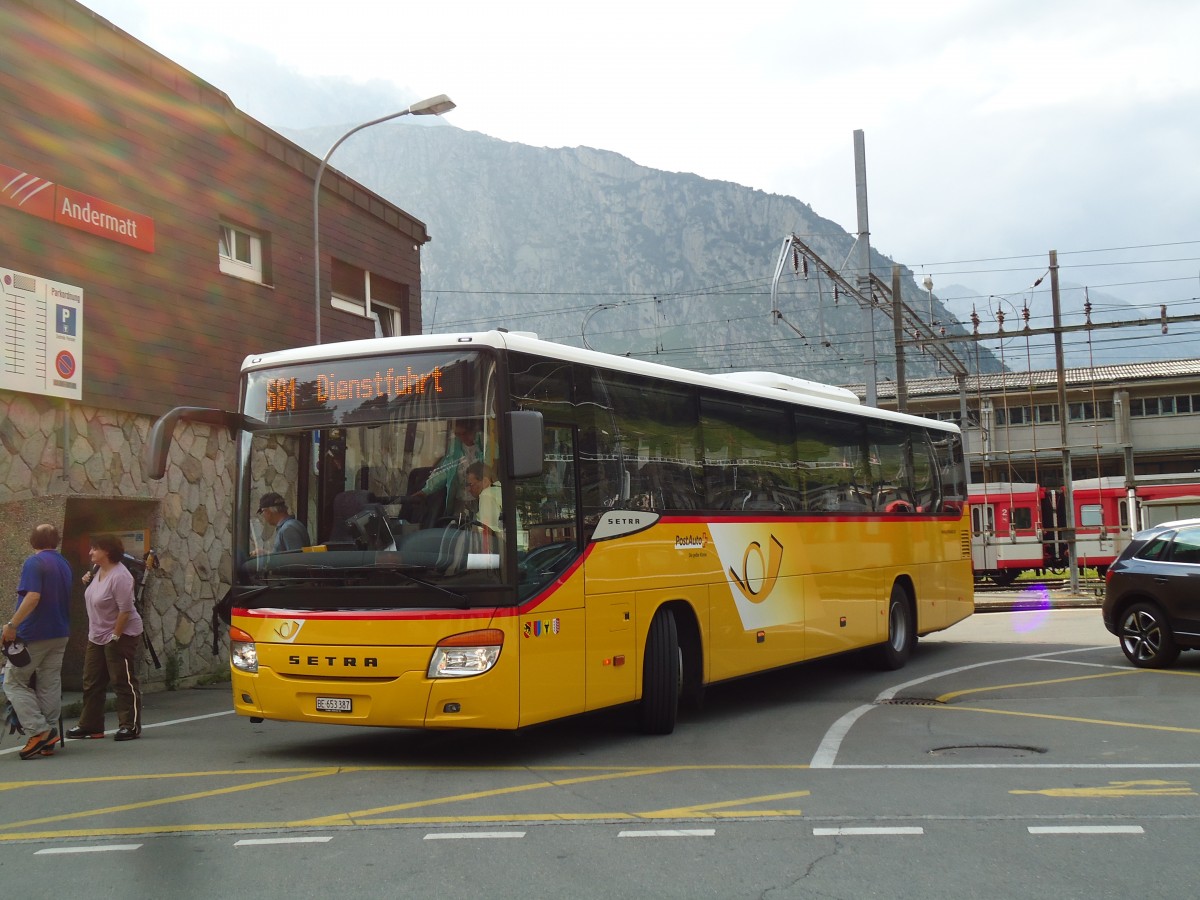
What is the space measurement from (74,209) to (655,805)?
11008mm

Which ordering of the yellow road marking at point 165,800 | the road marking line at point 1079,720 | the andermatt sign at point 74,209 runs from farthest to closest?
the andermatt sign at point 74,209, the road marking line at point 1079,720, the yellow road marking at point 165,800

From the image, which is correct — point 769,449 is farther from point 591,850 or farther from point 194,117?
point 194,117

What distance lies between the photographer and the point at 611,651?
9734mm

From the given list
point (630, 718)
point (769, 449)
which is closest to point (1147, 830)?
point (630, 718)

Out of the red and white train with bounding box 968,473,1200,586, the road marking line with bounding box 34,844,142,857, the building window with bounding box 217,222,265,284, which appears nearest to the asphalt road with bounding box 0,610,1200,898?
the road marking line with bounding box 34,844,142,857

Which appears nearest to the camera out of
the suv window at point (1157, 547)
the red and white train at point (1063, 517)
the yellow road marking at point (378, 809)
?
the yellow road marking at point (378, 809)

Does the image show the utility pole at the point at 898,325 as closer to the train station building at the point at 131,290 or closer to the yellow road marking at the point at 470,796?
the train station building at the point at 131,290

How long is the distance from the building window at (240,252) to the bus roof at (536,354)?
8.15 metres

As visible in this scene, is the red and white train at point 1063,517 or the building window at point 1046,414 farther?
the building window at point 1046,414

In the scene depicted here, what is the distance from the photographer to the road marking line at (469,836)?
6.52m

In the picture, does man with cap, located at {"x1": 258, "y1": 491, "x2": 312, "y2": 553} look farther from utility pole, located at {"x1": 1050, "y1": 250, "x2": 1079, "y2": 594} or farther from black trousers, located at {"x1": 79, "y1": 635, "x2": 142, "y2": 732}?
utility pole, located at {"x1": 1050, "y1": 250, "x2": 1079, "y2": 594}

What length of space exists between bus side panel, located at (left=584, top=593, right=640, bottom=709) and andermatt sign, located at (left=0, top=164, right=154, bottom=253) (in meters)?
8.57

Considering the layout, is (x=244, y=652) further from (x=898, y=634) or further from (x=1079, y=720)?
(x=898, y=634)

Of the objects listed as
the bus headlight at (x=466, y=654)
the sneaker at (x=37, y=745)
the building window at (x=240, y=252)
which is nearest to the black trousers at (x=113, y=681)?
the sneaker at (x=37, y=745)
